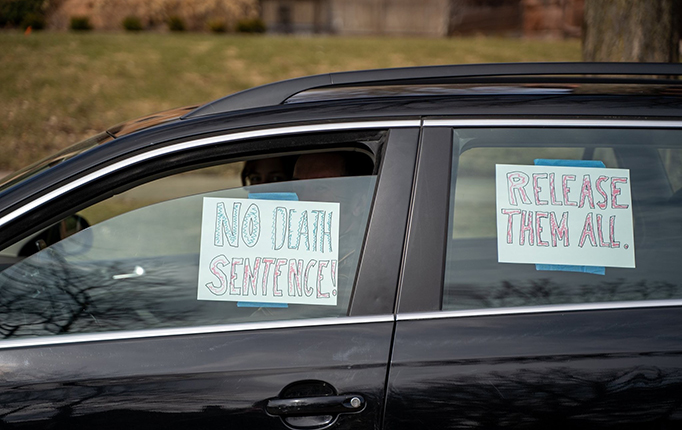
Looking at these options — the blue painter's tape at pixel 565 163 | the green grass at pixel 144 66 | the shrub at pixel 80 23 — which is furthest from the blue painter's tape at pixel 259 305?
the shrub at pixel 80 23

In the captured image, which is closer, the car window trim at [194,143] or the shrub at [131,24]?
the car window trim at [194,143]

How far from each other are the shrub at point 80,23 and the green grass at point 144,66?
123 cm

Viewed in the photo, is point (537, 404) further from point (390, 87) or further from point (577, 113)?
point (390, 87)

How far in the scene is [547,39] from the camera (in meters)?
20.4

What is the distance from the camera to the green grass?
11.8 metres

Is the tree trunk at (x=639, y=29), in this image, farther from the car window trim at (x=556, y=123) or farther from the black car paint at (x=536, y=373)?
the black car paint at (x=536, y=373)

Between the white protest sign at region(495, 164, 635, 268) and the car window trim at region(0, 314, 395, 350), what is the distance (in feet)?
1.51

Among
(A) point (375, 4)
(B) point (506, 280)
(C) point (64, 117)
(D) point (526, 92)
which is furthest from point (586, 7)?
(A) point (375, 4)

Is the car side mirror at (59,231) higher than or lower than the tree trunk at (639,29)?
lower

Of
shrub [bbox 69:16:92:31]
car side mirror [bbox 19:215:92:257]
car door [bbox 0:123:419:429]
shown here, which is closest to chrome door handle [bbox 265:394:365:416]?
car door [bbox 0:123:419:429]

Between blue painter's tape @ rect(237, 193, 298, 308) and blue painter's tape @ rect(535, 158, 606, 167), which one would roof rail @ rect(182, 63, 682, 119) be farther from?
blue painter's tape @ rect(535, 158, 606, 167)

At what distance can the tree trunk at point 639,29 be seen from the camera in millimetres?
5070

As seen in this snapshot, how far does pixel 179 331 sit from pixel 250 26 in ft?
60.5

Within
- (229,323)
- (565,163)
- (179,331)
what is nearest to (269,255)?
(229,323)
